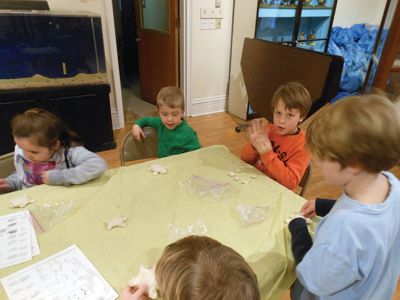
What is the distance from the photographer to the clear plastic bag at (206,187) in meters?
1.13

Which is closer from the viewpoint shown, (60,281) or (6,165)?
(60,281)

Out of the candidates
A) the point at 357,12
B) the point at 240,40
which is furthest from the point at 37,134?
the point at 357,12

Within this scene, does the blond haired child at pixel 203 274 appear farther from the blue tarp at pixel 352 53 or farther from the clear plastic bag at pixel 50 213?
the blue tarp at pixel 352 53

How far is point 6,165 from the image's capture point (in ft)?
4.28

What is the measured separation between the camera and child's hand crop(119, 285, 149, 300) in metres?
0.69

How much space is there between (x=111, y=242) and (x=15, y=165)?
0.73 m

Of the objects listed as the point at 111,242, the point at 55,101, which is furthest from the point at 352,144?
the point at 55,101

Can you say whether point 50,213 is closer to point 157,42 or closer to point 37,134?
point 37,134

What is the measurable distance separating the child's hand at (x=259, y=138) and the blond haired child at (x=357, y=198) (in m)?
0.53

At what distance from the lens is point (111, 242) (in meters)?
0.89

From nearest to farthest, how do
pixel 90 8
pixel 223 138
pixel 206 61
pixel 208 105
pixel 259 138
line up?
1. pixel 259 138
2. pixel 90 8
3. pixel 223 138
4. pixel 206 61
5. pixel 208 105

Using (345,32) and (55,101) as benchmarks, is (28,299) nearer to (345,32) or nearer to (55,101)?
(55,101)

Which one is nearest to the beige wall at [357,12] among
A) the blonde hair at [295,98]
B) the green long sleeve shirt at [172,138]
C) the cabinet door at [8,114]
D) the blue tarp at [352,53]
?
the blue tarp at [352,53]

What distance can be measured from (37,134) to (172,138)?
69 centimetres
